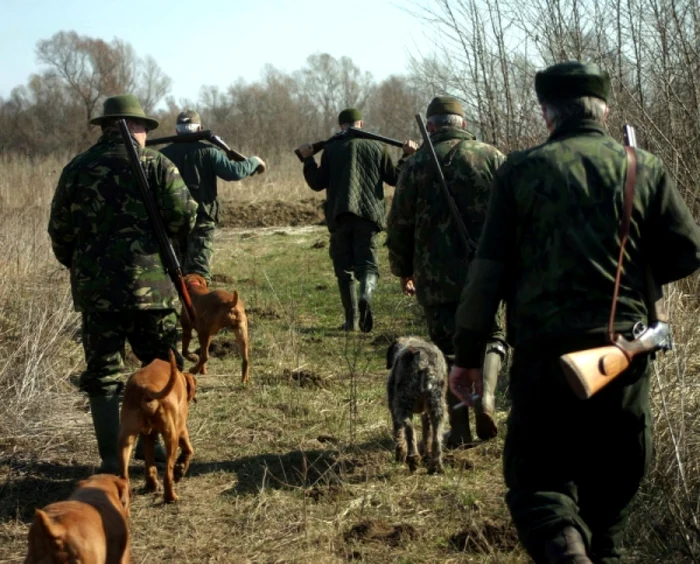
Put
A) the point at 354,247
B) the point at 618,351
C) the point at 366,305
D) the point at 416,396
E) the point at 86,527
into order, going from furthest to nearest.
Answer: the point at 354,247 < the point at 366,305 < the point at 416,396 < the point at 86,527 < the point at 618,351

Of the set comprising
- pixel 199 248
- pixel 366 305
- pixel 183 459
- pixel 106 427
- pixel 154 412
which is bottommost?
pixel 183 459

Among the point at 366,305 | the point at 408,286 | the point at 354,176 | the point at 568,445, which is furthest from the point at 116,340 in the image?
the point at 354,176

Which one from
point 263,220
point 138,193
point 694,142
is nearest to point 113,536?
point 138,193

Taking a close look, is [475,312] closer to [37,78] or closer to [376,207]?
[376,207]

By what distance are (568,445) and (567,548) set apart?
14.5 inches

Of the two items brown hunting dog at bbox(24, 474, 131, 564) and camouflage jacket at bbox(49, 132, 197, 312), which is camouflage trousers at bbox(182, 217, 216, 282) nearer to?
camouflage jacket at bbox(49, 132, 197, 312)

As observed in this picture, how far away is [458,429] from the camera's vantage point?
257 inches

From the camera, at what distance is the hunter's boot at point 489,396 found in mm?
5414

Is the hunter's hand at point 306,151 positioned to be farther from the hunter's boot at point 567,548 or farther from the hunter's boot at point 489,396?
the hunter's boot at point 567,548

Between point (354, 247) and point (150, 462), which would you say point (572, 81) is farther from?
point (354, 247)

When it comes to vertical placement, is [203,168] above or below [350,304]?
above

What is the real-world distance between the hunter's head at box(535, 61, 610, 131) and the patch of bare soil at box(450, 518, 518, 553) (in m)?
2.10

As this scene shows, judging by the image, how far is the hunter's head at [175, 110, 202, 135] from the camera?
10.9m

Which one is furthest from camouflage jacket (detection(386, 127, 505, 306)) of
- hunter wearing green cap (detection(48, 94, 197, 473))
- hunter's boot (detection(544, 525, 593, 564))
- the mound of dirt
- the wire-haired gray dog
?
the mound of dirt
